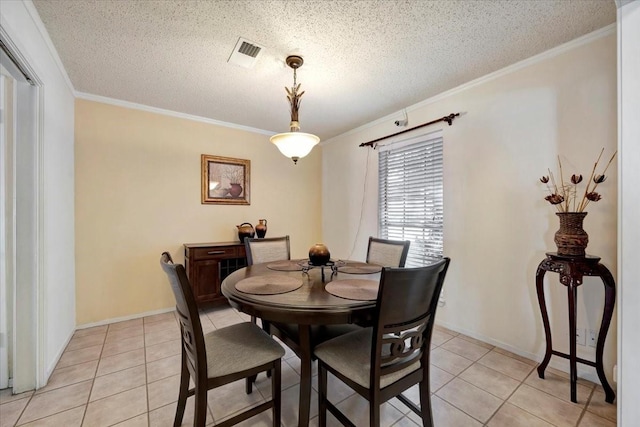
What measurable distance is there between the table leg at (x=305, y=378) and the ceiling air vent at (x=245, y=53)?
1997 millimetres

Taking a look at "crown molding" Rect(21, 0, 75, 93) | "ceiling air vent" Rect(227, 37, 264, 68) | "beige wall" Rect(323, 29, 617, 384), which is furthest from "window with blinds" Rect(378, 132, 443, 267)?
"crown molding" Rect(21, 0, 75, 93)

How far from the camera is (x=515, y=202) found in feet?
7.46

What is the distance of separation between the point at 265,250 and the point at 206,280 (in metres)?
1.09

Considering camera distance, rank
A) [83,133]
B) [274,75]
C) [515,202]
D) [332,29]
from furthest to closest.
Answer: [83,133] → [274,75] → [515,202] → [332,29]

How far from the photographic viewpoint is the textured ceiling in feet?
5.49

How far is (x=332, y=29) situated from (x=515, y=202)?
2.01 metres

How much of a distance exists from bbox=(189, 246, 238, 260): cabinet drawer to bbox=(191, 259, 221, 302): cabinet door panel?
62mm

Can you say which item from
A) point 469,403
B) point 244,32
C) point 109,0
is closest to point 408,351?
point 469,403

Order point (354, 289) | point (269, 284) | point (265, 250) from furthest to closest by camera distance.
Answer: point (265, 250), point (269, 284), point (354, 289)

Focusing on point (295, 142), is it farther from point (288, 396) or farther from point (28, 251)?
point (28, 251)

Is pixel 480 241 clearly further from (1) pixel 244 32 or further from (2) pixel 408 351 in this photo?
(1) pixel 244 32

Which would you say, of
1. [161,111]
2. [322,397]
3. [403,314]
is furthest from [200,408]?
[161,111]

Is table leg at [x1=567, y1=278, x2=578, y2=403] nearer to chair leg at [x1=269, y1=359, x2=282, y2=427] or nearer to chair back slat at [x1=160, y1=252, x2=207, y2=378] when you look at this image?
chair leg at [x1=269, y1=359, x2=282, y2=427]

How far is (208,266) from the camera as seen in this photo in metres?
Result: 3.18
